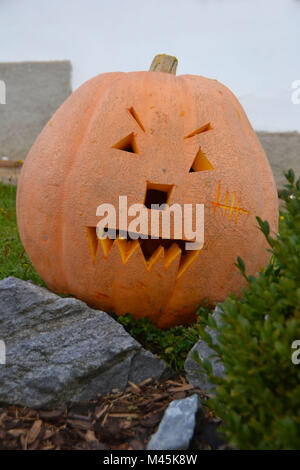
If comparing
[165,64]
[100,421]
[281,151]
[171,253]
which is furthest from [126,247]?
[281,151]

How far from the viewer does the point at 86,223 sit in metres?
2.27

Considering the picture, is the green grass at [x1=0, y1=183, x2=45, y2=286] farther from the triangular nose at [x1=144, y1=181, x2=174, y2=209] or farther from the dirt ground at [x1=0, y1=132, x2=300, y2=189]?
the dirt ground at [x1=0, y1=132, x2=300, y2=189]

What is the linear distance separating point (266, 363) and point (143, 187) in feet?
3.68

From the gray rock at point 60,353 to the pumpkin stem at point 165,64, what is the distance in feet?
5.04

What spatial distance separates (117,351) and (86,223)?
0.65 m

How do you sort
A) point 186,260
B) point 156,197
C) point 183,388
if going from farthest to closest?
1. point 156,197
2. point 186,260
3. point 183,388

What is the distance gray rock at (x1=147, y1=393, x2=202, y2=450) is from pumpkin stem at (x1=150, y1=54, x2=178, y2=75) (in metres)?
1.98

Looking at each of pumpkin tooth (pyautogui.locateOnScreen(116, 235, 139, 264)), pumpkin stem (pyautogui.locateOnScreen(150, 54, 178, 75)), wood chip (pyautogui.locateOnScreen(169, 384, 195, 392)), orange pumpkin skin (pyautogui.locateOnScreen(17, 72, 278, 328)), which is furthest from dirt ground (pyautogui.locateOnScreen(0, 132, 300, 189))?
wood chip (pyautogui.locateOnScreen(169, 384, 195, 392))

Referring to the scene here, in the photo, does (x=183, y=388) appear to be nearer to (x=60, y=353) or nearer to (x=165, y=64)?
(x=60, y=353)

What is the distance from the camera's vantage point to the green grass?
3163 mm

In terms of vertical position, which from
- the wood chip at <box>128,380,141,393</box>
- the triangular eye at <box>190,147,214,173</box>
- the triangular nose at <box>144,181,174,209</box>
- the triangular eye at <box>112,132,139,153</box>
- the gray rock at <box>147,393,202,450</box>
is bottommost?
the wood chip at <box>128,380,141,393</box>

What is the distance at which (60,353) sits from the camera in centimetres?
207

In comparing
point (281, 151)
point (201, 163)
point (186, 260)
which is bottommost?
point (186, 260)

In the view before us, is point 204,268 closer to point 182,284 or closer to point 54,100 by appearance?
point 182,284
